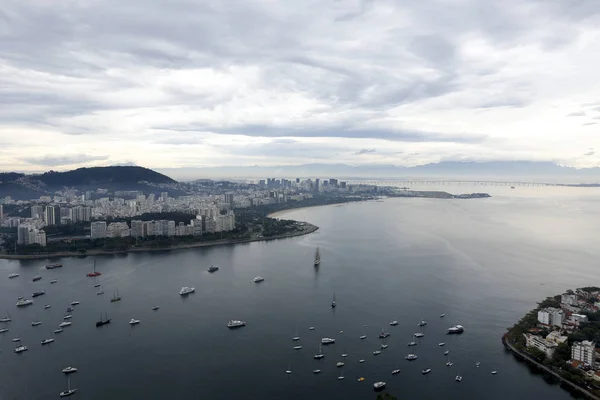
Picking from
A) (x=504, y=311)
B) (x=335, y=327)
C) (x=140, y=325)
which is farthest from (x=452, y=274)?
(x=140, y=325)

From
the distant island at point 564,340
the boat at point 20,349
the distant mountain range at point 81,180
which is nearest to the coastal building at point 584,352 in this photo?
the distant island at point 564,340

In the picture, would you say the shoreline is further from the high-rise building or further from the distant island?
the distant island

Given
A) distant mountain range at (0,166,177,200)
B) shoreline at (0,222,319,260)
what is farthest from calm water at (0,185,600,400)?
distant mountain range at (0,166,177,200)

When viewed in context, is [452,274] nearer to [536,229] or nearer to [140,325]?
[140,325]

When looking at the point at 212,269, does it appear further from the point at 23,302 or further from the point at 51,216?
the point at 51,216

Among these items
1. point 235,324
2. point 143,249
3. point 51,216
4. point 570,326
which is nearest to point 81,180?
point 51,216

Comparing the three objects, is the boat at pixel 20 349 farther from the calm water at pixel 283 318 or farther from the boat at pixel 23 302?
the boat at pixel 23 302

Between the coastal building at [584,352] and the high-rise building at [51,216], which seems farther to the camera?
the high-rise building at [51,216]
